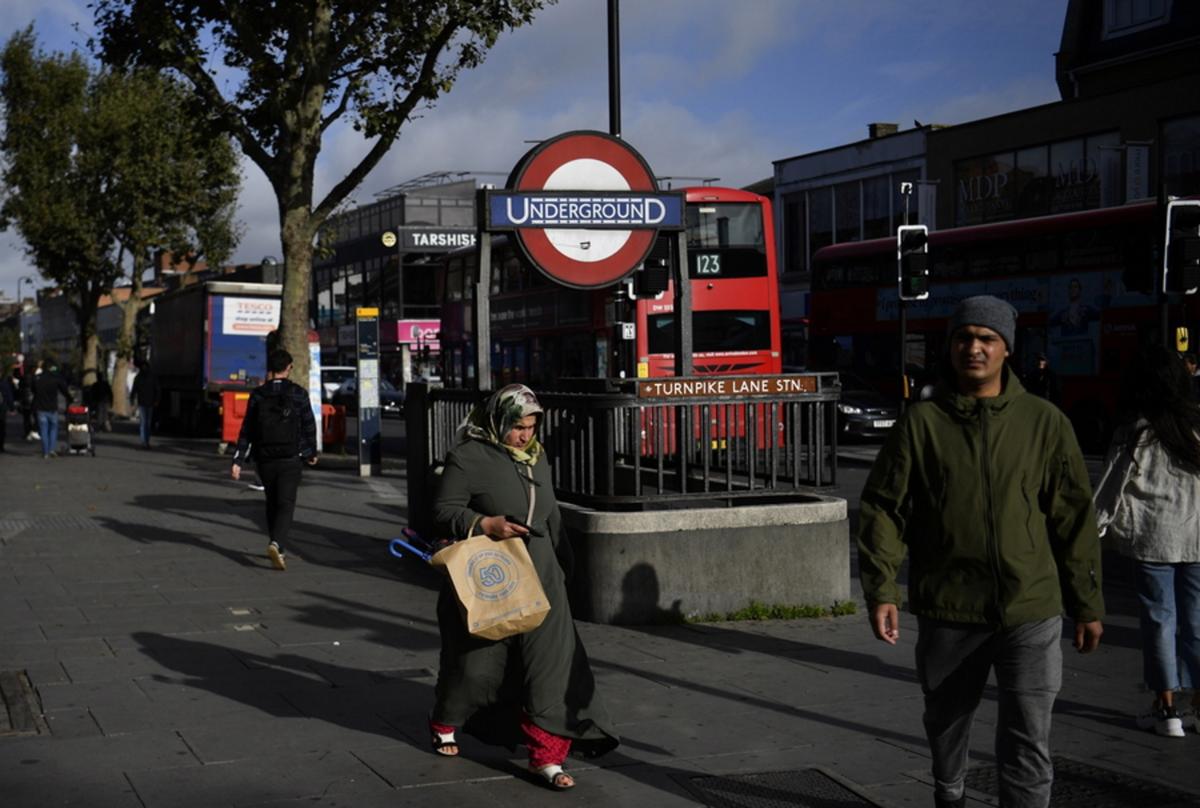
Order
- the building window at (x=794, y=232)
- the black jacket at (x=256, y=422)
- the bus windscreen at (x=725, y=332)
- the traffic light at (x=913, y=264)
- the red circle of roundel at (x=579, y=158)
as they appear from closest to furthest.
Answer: the red circle of roundel at (x=579, y=158) < the black jacket at (x=256, y=422) < the traffic light at (x=913, y=264) < the bus windscreen at (x=725, y=332) < the building window at (x=794, y=232)

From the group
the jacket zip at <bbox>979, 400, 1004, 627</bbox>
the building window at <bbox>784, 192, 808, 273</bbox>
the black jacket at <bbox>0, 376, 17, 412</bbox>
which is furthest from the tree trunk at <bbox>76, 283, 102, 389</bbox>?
the jacket zip at <bbox>979, 400, 1004, 627</bbox>

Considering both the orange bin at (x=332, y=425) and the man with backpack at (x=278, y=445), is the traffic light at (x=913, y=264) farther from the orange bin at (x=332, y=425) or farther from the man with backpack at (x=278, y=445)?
the man with backpack at (x=278, y=445)

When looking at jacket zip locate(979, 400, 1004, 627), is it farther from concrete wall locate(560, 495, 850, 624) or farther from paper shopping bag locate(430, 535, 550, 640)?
concrete wall locate(560, 495, 850, 624)

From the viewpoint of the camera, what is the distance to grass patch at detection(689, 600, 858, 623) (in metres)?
9.07

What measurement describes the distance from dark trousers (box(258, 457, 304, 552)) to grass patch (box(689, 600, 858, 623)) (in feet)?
13.7

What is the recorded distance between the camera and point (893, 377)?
3027 cm

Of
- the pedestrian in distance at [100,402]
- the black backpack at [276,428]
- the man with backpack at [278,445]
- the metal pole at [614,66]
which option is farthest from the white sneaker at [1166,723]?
the pedestrian in distance at [100,402]

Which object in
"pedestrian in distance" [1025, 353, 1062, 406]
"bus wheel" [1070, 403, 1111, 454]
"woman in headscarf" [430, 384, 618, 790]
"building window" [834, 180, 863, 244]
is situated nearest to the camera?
"woman in headscarf" [430, 384, 618, 790]

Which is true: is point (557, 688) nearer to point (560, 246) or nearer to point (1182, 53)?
point (560, 246)

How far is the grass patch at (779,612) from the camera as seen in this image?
29.8ft

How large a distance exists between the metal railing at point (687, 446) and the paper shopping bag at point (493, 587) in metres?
3.24

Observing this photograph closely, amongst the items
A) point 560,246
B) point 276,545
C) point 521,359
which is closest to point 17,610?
point 276,545

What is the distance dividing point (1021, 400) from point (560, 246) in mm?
5138

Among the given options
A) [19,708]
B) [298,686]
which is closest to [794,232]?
[298,686]
